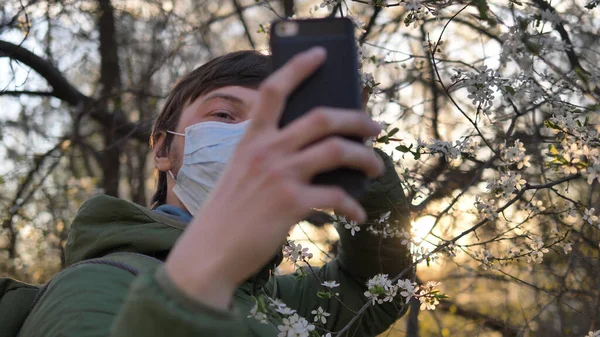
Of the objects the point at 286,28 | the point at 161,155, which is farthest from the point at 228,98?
the point at 286,28

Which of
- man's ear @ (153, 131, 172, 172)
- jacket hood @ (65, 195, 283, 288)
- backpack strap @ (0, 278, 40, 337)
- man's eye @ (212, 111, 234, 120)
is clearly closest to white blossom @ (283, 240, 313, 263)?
jacket hood @ (65, 195, 283, 288)

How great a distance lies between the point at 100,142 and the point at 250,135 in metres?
5.95

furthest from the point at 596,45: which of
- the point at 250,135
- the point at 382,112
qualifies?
the point at 250,135

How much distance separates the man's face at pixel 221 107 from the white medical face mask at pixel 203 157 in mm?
42

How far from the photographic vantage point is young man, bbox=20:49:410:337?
0.99 m

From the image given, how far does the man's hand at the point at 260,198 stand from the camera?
0.99m

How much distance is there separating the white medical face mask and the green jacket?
0.19 metres

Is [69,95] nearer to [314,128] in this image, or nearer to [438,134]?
[438,134]

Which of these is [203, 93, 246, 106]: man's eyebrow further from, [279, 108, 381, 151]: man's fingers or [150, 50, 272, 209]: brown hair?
[279, 108, 381, 151]: man's fingers

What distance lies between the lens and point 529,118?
3.12 meters

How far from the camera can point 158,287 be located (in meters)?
Result: 1.02

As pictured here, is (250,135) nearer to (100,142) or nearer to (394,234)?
(394,234)

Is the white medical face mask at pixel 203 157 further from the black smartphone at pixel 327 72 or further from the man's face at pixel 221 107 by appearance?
the black smartphone at pixel 327 72

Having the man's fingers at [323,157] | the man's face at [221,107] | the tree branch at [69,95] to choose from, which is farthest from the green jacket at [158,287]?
the tree branch at [69,95]
